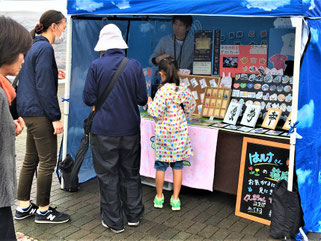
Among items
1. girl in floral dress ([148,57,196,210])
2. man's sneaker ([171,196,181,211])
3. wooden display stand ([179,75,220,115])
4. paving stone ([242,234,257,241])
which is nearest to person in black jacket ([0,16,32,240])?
girl in floral dress ([148,57,196,210])

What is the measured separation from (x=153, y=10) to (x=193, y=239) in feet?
7.10

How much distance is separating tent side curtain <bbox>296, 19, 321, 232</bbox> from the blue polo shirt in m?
1.44

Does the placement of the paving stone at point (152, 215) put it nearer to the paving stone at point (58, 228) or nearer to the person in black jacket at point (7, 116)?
the paving stone at point (58, 228)

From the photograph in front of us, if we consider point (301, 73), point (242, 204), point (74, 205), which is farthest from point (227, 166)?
point (74, 205)

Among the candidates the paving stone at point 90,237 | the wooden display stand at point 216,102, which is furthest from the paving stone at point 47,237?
the wooden display stand at point 216,102

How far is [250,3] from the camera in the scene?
9.77ft

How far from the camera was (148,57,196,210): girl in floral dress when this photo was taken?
3.62 metres

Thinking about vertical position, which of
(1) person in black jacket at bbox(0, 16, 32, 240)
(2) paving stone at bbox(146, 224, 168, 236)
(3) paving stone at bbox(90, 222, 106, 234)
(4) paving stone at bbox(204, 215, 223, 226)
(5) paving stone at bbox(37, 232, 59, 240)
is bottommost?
(5) paving stone at bbox(37, 232, 59, 240)

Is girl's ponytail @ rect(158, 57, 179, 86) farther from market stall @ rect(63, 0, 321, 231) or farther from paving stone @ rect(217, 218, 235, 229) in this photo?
paving stone @ rect(217, 218, 235, 229)

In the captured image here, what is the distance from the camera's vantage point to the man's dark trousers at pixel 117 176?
3.33 m

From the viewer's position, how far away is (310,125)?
322cm

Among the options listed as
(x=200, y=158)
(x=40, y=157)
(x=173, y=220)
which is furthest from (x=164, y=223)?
(x=40, y=157)

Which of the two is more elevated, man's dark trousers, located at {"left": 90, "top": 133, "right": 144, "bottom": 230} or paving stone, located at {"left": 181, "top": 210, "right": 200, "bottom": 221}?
man's dark trousers, located at {"left": 90, "top": 133, "right": 144, "bottom": 230}

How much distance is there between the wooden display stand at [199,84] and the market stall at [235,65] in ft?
0.04
